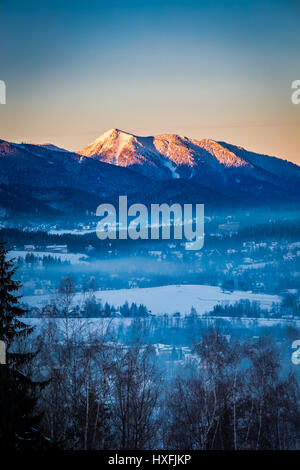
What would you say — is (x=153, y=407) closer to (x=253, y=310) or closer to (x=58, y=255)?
(x=253, y=310)

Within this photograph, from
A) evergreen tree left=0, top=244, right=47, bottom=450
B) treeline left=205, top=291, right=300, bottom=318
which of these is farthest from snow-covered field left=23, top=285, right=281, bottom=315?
evergreen tree left=0, top=244, right=47, bottom=450

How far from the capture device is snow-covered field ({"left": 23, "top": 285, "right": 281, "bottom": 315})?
5600 inches

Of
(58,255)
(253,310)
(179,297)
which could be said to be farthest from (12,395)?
(179,297)

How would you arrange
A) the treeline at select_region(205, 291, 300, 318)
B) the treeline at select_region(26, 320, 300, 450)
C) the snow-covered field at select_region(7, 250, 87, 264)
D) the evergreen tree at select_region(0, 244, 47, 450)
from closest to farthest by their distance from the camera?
the evergreen tree at select_region(0, 244, 47, 450)
the treeline at select_region(26, 320, 300, 450)
the treeline at select_region(205, 291, 300, 318)
the snow-covered field at select_region(7, 250, 87, 264)

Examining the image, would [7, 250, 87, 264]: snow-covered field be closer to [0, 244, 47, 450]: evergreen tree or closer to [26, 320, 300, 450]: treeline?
[26, 320, 300, 450]: treeline

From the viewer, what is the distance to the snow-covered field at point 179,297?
142250 millimetres

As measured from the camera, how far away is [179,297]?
156375 mm

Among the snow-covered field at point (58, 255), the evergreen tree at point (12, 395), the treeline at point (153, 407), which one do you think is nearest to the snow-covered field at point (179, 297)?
the snow-covered field at point (58, 255)

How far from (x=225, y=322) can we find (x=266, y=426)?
101504mm

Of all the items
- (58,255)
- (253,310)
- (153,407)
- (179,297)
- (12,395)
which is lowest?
(12,395)

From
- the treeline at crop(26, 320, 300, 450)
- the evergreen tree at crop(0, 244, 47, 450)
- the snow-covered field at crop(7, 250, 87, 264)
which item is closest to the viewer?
the evergreen tree at crop(0, 244, 47, 450)

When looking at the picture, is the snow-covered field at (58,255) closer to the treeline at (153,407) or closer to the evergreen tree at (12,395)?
the treeline at (153,407)
